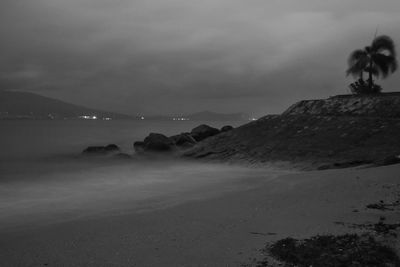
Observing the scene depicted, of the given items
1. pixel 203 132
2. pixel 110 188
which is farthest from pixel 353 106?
pixel 203 132

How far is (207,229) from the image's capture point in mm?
6633

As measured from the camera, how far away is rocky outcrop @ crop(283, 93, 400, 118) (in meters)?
16.0

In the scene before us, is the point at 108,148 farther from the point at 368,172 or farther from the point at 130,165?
the point at 368,172

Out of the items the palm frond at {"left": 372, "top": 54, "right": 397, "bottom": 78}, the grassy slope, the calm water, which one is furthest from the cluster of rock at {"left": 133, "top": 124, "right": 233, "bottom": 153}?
the palm frond at {"left": 372, "top": 54, "right": 397, "bottom": 78}

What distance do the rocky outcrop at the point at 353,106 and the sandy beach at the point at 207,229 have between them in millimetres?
7364

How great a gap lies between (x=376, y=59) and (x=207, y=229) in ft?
63.3

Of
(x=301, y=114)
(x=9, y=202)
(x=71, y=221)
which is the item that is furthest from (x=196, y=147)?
(x=71, y=221)

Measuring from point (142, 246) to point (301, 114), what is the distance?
14.0m

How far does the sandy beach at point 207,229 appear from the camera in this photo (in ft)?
17.7

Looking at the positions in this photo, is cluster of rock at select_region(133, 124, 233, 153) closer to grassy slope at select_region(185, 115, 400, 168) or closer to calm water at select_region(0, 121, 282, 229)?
calm water at select_region(0, 121, 282, 229)

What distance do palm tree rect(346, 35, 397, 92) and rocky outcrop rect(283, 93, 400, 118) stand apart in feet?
15.2

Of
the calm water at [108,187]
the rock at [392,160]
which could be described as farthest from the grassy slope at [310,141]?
the calm water at [108,187]

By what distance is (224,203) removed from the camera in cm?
884

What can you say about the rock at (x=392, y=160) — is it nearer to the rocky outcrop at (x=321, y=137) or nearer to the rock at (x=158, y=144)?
the rocky outcrop at (x=321, y=137)
